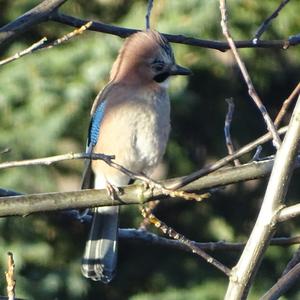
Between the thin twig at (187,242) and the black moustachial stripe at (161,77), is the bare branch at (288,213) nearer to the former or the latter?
the thin twig at (187,242)

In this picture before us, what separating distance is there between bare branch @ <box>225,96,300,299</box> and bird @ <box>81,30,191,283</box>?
1764 millimetres

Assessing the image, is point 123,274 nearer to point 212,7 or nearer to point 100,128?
point 212,7

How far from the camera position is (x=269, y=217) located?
229cm

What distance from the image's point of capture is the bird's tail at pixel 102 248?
161 inches

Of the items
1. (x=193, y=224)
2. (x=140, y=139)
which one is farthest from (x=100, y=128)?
(x=193, y=224)

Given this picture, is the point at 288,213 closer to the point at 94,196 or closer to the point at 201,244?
the point at 94,196

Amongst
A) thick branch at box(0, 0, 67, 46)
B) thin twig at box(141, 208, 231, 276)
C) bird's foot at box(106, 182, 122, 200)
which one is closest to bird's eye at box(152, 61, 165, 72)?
thick branch at box(0, 0, 67, 46)

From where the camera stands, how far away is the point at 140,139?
4.15 meters

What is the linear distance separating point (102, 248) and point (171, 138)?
1949 millimetres

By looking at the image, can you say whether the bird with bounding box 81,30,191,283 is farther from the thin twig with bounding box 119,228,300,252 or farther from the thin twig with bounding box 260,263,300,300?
the thin twig with bounding box 260,263,300,300

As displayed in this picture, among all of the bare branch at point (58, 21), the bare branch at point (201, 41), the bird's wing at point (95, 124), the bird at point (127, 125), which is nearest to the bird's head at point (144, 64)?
the bird at point (127, 125)

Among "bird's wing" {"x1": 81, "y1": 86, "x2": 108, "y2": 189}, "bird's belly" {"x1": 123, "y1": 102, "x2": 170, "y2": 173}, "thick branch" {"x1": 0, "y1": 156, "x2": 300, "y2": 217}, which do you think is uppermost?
"bird's wing" {"x1": 81, "y1": 86, "x2": 108, "y2": 189}

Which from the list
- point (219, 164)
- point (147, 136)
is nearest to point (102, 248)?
point (147, 136)

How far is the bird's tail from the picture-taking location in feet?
13.4
